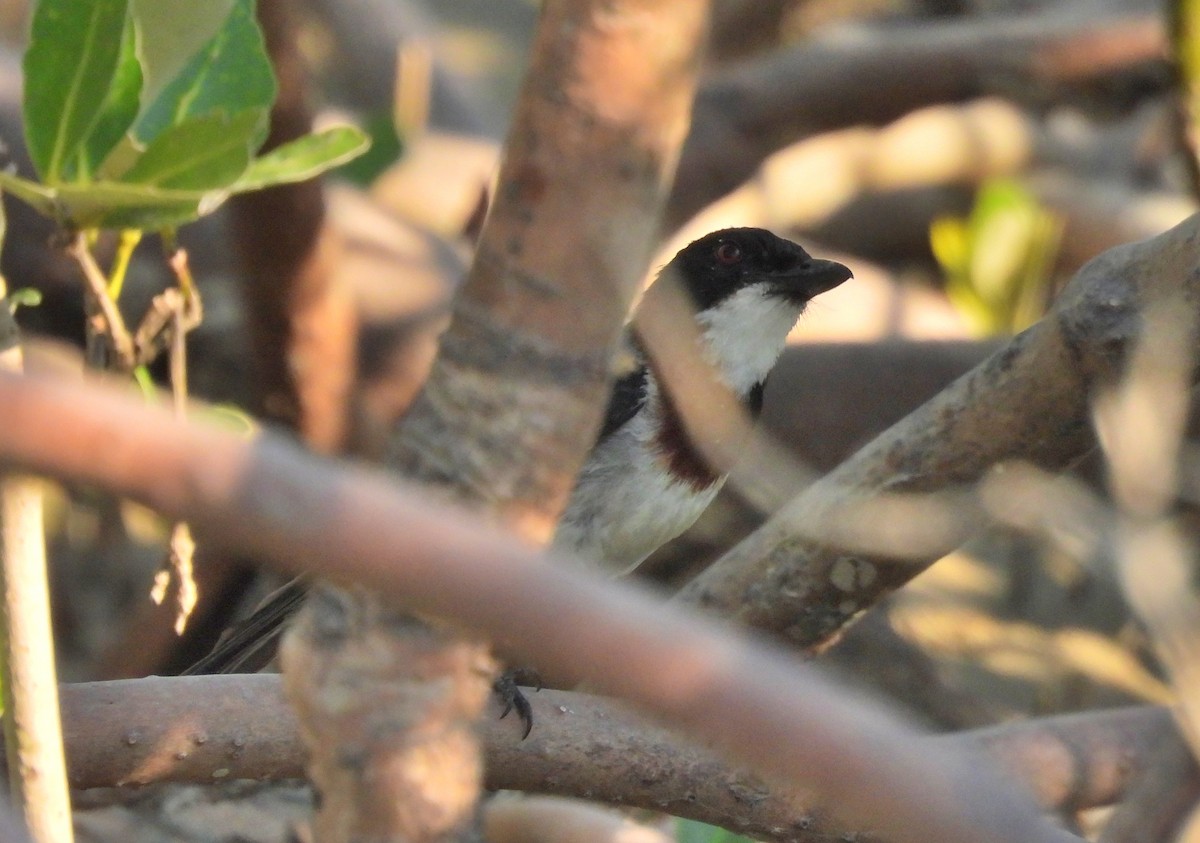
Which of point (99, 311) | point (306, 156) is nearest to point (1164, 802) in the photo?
point (306, 156)

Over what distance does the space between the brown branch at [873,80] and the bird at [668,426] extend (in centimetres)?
172

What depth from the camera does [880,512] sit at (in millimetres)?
1905

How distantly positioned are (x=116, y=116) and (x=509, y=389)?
0.82 m

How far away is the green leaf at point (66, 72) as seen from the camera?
1.48m

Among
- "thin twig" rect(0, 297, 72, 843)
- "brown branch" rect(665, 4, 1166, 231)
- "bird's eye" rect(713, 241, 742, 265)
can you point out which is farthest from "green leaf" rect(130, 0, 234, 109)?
"brown branch" rect(665, 4, 1166, 231)

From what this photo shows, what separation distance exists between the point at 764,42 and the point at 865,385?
10.9ft

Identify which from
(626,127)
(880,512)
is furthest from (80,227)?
(880,512)

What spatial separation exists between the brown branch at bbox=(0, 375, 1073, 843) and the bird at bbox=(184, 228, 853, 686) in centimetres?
169

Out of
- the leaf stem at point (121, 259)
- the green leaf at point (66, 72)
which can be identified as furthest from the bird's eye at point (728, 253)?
the green leaf at point (66, 72)

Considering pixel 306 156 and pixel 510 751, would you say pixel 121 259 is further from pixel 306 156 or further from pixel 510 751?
pixel 510 751

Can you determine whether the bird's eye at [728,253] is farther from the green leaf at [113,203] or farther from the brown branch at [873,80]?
the brown branch at [873,80]

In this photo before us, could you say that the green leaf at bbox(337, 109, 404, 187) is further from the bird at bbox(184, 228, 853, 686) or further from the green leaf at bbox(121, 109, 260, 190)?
the green leaf at bbox(121, 109, 260, 190)

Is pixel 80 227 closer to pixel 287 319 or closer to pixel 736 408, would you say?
pixel 736 408

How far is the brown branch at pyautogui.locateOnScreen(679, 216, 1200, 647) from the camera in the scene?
5.42ft
